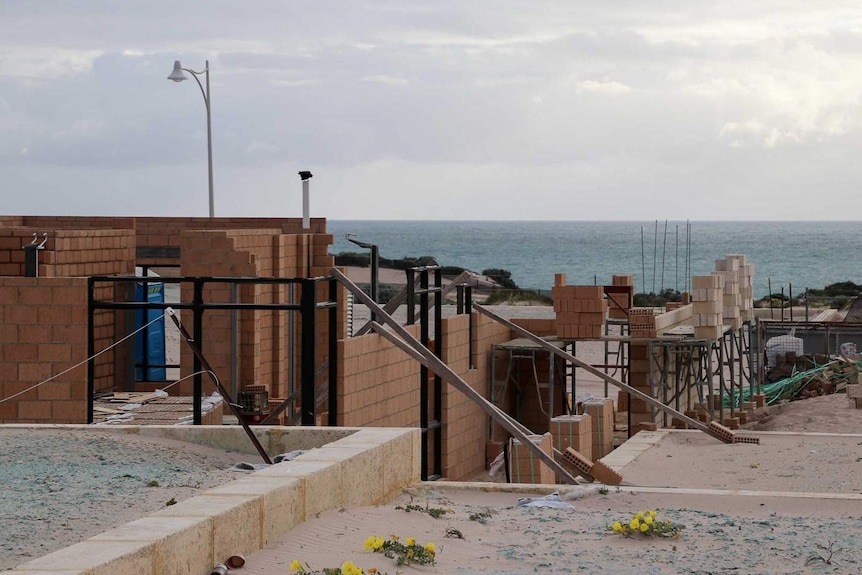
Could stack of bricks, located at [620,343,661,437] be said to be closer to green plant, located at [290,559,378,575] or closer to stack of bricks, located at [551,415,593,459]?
stack of bricks, located at [551,415,593,459]

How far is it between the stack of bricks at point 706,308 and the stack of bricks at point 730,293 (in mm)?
2738

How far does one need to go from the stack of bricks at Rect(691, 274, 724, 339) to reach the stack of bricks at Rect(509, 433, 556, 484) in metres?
→ 6.40

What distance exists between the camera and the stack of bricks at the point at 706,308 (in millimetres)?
19234

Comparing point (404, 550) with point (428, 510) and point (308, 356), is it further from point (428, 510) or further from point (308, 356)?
point (308, 356)

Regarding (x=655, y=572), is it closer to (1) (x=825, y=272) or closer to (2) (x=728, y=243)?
(1) (x=825, y=272)

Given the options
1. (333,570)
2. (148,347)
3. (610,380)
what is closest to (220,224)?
(148,347)

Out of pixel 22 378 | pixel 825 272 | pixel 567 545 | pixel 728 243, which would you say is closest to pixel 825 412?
pixel 22 378

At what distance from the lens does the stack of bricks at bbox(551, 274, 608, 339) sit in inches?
760

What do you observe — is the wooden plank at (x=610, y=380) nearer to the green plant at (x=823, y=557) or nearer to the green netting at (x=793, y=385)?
the green plant at (x=823, y=557)

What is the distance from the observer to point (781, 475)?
13789 millimetres

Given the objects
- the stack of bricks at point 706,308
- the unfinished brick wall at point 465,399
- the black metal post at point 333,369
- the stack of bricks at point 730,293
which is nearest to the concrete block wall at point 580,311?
the unfinished brick wall at point 465,399

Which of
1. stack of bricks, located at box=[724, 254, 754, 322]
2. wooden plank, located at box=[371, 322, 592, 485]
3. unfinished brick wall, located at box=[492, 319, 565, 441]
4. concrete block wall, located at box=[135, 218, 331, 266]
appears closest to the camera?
wooden plank, located at box=[371, 322, 592, 485]

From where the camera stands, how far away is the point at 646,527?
269 inches

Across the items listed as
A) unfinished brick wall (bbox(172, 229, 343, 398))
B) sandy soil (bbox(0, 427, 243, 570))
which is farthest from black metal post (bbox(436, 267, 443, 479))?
sandy soil (bbox(0, 427, 243, 570))
